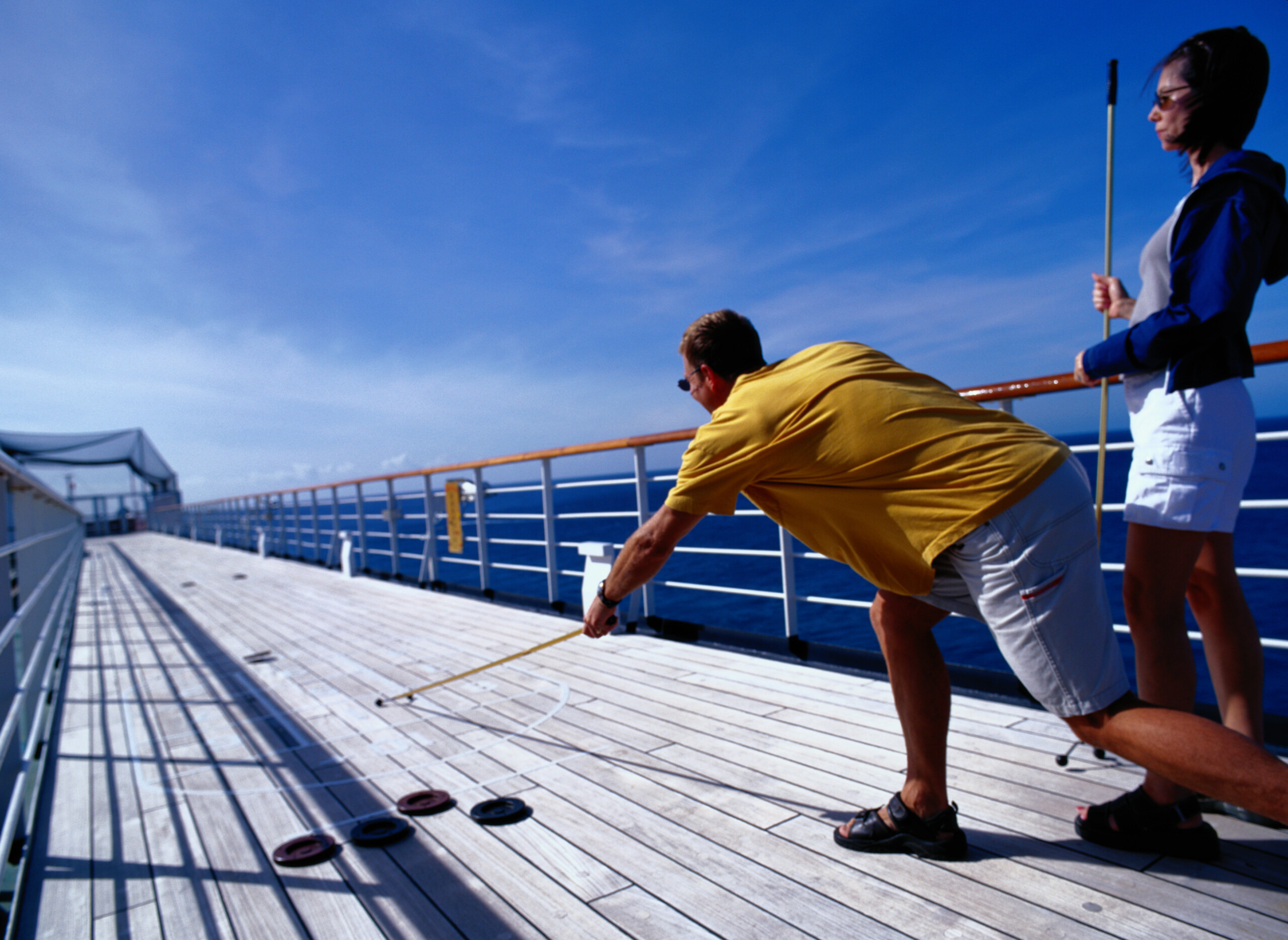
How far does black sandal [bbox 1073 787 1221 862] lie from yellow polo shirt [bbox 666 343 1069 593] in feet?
1.91

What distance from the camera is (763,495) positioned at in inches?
52.4

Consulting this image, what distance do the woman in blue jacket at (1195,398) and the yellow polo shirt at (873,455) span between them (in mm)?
261

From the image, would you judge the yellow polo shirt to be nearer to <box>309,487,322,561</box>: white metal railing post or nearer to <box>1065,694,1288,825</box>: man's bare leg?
<box>1065,694,1288,825</box>: man's bare leg

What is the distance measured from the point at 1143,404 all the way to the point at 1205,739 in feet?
1.98

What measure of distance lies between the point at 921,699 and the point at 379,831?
1177 millimetres

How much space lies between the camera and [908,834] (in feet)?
4.56

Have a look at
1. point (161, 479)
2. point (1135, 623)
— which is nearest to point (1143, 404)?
point (1135, 623)

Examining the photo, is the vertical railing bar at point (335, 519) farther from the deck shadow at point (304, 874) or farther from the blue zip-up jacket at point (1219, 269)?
the blue zip-up jacket at point (1219, 269)

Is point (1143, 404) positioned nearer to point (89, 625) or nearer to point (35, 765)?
point (35, 765)

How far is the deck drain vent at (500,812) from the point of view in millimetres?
1660

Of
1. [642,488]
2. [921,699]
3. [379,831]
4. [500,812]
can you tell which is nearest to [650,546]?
Answer: [921,699]

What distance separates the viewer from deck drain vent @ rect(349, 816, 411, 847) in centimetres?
160

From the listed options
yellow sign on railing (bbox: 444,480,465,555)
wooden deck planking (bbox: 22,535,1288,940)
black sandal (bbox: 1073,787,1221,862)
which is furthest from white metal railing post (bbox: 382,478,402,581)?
black sandal (bbox: 1073,787,1221,862)

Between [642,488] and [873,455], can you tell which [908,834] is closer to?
[873,455]
